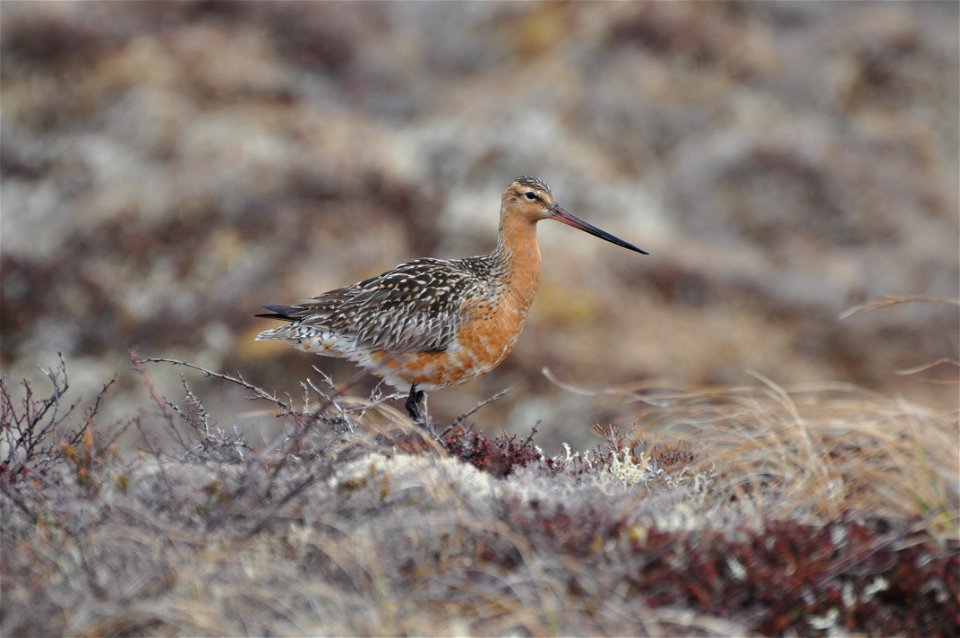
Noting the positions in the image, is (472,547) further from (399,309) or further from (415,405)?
(399,309)

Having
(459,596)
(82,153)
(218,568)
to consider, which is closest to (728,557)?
(459,596)

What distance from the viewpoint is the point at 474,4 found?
20.9 m

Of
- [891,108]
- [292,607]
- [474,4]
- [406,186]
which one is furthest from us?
[474,4]

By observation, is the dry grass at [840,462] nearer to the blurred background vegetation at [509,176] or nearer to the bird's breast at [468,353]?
the bird's breast at [468,353]

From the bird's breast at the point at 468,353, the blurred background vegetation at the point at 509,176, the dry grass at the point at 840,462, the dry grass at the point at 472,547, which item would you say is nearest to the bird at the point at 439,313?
the bird's breast at the point at 468,353

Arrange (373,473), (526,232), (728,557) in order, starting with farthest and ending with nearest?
(526,232), (373,473), (728,557)

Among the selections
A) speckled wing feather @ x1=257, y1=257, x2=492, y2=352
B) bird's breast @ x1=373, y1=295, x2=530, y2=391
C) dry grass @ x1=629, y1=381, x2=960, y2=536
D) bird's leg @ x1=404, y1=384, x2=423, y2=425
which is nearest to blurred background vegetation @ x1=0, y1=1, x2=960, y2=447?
speckled wing feather @ x1=257, y1=257, x2=492, y2=352

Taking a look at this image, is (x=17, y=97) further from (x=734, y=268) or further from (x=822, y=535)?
(x=822, y=535)

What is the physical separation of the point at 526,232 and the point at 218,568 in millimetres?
3429

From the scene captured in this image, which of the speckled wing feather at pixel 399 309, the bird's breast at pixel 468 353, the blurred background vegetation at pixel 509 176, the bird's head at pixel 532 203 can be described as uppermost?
the blurred background vegetation at pixel 509 176

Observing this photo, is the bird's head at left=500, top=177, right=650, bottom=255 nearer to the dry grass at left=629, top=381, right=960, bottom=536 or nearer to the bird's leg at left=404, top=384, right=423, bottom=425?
the bird's leg at left=404, top=384, right=423, bottom=425

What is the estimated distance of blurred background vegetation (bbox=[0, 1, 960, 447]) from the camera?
13.4 metres

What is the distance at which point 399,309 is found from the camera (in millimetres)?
6254

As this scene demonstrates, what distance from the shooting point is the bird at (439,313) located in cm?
608
